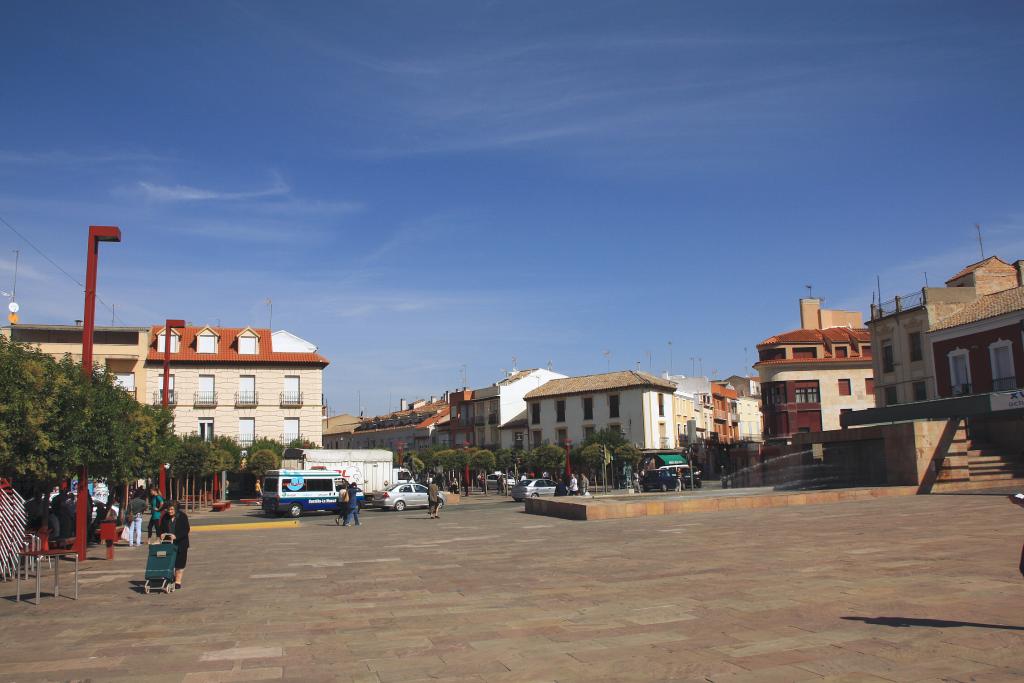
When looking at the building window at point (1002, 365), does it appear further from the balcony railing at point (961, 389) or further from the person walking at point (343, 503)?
the person walking at point (343, 503)

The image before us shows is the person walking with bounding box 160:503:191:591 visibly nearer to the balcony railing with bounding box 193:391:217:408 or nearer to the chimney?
the balcony railing with bounding box 193:391:217:408

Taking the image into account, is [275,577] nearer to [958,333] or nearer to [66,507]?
[66,507]

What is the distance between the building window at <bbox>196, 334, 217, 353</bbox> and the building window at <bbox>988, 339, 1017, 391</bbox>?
161 feet

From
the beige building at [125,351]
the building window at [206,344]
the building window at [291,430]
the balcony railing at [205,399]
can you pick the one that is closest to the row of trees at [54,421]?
the beige building at [125,351]

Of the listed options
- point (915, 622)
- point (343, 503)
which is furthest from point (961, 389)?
point (915, 622)

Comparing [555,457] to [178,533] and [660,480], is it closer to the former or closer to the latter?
[660,480]

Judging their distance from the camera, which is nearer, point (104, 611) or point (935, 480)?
point (104, 611)

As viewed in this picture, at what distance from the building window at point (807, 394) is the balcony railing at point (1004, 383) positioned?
30.1m

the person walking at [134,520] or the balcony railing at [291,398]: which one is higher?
the balcony railing at [291,398]

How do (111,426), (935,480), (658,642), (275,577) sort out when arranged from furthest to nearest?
(935,480) → (111,426) → (275,577) → (658,642)

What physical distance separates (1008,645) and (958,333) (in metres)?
38.5

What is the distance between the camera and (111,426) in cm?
1738

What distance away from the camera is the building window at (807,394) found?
6831 cm

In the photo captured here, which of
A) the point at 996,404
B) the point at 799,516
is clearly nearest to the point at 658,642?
the point at 799,516
